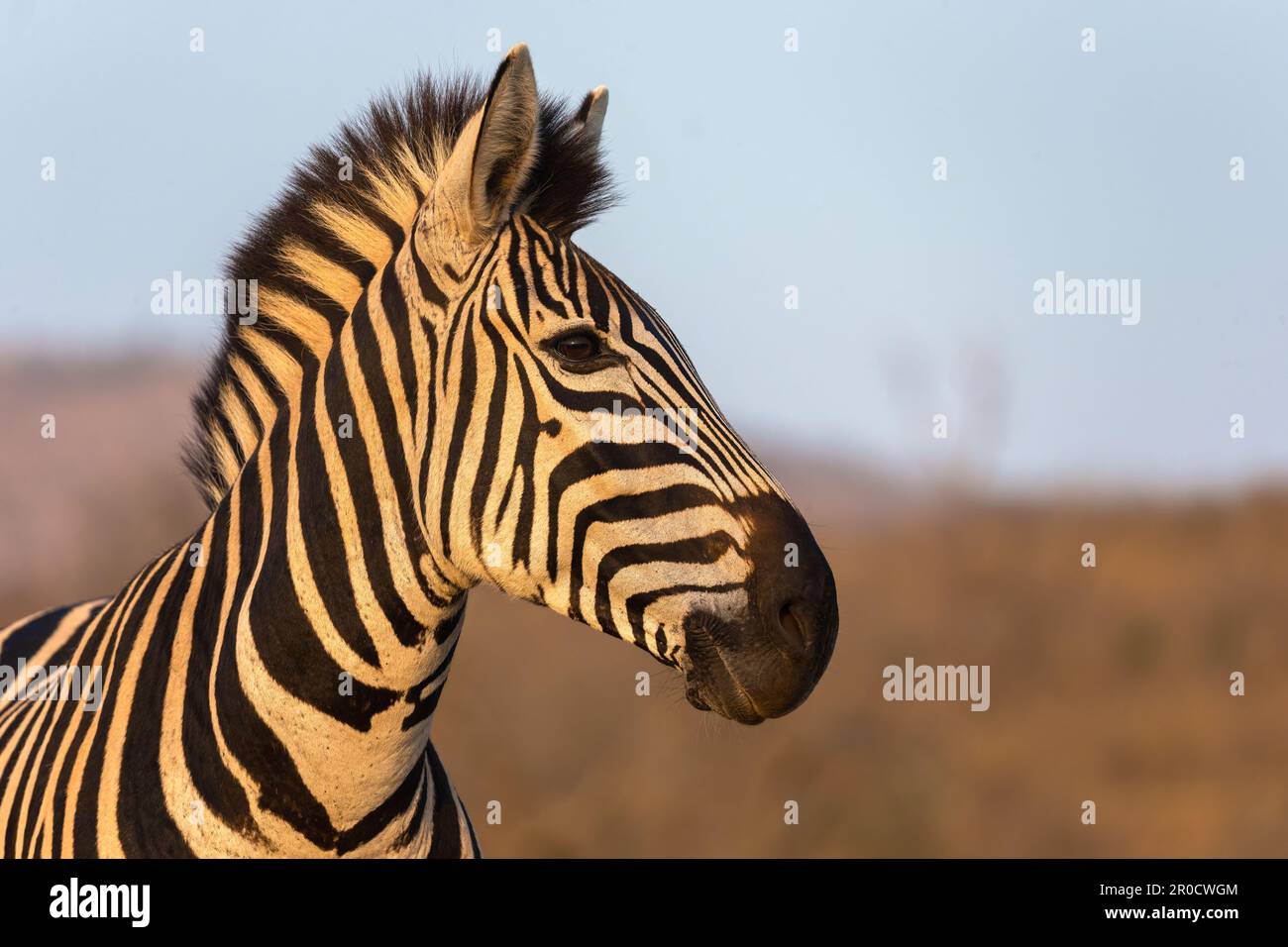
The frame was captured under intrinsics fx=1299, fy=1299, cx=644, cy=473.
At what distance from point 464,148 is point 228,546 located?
1.54 metres

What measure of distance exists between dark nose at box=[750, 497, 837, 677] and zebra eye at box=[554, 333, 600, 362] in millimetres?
732

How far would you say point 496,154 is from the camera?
4.15 m

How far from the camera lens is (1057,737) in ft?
95.0

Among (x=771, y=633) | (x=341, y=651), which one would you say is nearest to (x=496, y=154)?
(x=341, y=651)

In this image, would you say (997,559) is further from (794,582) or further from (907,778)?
(794,582)

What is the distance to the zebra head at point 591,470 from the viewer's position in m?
3.69

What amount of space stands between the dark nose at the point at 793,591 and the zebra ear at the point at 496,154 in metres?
1.36

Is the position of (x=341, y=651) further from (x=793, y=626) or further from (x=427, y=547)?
(x=793, y=626)

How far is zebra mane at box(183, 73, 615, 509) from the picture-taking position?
14.9 ft
